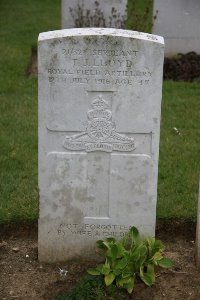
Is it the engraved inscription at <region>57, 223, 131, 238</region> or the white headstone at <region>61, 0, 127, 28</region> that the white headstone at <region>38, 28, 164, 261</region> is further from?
the white headstone at <region>61, 0, 127, 28</region>

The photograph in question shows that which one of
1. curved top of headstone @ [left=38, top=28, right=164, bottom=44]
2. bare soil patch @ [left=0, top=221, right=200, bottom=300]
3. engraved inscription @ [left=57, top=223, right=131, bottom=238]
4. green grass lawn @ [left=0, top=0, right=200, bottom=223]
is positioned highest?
curved top of headstone @ [left=38, top=28, right=164, bottom=44]

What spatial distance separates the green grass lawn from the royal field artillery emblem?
113cm

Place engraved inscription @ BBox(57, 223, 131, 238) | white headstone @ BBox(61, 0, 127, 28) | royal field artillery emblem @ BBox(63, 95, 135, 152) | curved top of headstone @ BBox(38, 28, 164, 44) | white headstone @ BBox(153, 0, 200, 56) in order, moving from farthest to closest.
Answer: white headstone @ BBox(61, 0, 127, 28)
white headstone @ BBox(153, 0, 200, 56)
engraved inscription @ BBox(57, 223, 131, 238)
royal field artillery emblem @ BBox(63, 95, 135, 152)
curved top of headstone @ BBox(38, 28, 164, 44)

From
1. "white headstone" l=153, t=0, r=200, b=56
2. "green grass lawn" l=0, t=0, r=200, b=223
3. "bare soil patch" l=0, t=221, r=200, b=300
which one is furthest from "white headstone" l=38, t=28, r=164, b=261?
"white headstone" l=153, t=0, r=200, b=56

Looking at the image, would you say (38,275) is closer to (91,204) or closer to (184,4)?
(91,204)

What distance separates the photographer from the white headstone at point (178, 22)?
385 inches

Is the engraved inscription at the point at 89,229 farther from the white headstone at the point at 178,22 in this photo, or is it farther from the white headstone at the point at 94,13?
the white headstone at the point at 94,13

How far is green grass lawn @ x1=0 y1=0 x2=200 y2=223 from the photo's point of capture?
5344 millimetres

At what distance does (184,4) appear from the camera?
32.0 ft

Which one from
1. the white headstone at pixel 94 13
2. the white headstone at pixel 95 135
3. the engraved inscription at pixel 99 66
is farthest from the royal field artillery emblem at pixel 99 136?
the white headstone at pixel 94 13

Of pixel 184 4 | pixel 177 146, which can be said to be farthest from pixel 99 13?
pixel 177 146

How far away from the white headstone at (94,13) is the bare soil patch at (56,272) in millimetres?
6127

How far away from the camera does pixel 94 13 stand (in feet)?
34.9

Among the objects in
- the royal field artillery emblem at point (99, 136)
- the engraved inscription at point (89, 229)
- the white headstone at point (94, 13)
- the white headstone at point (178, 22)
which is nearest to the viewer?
the royal field artillery emblem at point (99, 136)
